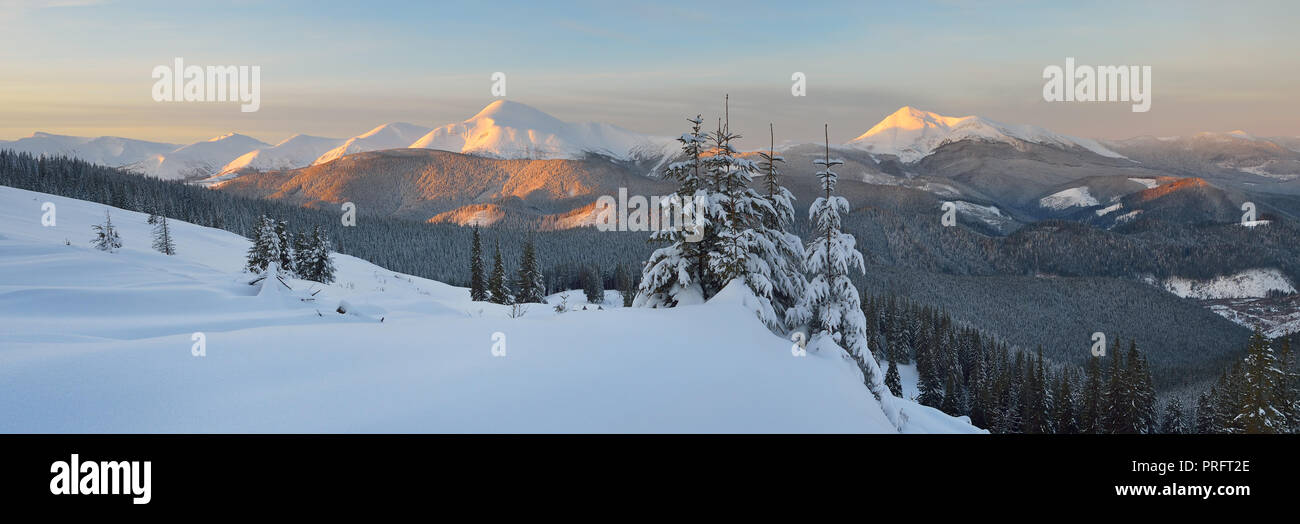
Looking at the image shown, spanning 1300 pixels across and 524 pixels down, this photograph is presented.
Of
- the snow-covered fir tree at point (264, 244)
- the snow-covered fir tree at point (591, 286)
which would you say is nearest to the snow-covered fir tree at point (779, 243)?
the snow-covered fir tree at point (264, 244)

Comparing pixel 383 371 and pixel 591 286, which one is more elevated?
pixel 383 371

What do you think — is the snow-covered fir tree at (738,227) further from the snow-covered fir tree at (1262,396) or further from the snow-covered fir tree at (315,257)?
the snow-covered fir tree at (315,257)

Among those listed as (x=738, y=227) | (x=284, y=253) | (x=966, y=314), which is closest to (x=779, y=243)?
(x=738, y=227)

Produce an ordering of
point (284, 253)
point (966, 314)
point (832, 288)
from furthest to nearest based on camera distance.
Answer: point (966, 314) → point (284, 253) → point (832, 288)

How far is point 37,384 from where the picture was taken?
4293mm

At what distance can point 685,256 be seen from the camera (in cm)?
1448

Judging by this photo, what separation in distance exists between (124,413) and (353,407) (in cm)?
149

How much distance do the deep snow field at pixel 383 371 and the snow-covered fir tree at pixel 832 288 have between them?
8.59 feet

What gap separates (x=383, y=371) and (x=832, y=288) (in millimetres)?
11054

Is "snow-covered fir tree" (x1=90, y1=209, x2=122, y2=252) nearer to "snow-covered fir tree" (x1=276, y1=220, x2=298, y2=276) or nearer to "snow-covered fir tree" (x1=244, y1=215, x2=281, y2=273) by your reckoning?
"snow-covered fir tree" (x1=244, y1=215, x2=281, y2=273)

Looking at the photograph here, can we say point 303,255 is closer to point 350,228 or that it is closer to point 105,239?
point 105,239

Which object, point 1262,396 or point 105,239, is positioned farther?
point 105,239
